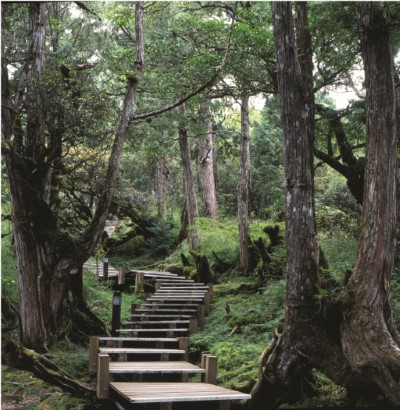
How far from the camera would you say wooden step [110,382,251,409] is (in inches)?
210

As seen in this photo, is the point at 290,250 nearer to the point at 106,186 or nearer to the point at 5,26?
the point at 106,186

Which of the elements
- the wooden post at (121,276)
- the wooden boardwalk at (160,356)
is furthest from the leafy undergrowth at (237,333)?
the wooden post at (121,276)

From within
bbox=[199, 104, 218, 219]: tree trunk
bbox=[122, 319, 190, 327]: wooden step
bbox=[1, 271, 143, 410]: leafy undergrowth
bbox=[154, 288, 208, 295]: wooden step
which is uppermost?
bbox=[199, 104, 218, 219]: tree trunk

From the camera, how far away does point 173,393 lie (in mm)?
5703

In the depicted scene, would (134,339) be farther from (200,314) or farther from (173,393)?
(173,393)

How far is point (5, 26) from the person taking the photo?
31.0 ft

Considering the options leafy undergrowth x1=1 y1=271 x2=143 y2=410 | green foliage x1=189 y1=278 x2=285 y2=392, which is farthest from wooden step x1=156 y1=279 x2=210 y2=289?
leafy undergrowth x1=1 y1=271 x2=143 y2=410

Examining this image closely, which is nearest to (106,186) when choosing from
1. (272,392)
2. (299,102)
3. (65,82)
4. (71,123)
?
(71,123)

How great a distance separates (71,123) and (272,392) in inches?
240

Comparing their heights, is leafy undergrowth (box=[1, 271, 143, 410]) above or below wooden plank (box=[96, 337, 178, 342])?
below

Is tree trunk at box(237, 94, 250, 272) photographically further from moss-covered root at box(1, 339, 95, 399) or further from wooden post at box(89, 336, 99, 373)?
moss-covered root at box(1, 339, 95, 399)

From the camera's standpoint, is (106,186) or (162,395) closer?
(162,395)

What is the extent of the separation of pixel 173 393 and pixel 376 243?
3.09 metres

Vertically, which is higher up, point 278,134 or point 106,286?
point 278,134
